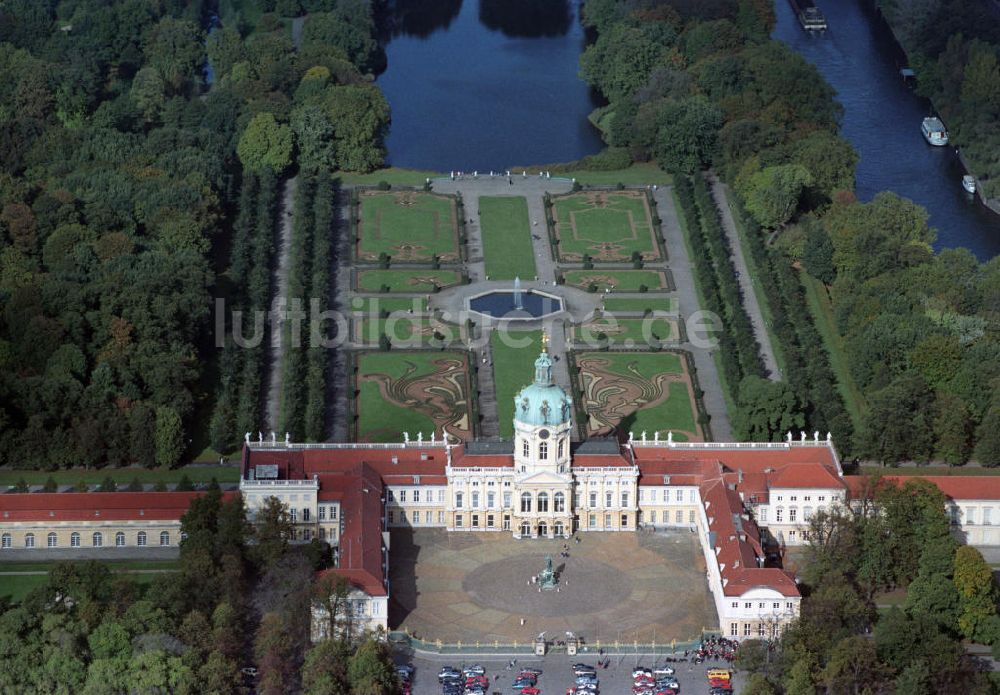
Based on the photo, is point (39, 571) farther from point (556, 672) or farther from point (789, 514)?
point (789, 514)

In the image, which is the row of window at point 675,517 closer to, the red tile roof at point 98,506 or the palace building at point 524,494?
the palace building at point 524,494

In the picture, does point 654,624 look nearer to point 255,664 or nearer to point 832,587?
point 832,587

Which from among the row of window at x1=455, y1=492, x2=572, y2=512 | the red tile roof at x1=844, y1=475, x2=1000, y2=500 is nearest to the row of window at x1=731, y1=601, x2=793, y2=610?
the red tile roof at x1=844, y1=475, x2=1000, y2=500

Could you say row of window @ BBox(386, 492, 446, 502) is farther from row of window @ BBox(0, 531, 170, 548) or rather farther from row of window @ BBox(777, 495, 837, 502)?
row of window @ BBox(777, 495, 837, 502)

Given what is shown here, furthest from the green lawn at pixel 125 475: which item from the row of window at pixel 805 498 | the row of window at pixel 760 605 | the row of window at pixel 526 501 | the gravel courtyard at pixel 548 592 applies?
the row of window at pixel 760 605

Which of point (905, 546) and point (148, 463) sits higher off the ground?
point (148, 463)

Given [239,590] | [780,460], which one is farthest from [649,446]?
[239,590]
